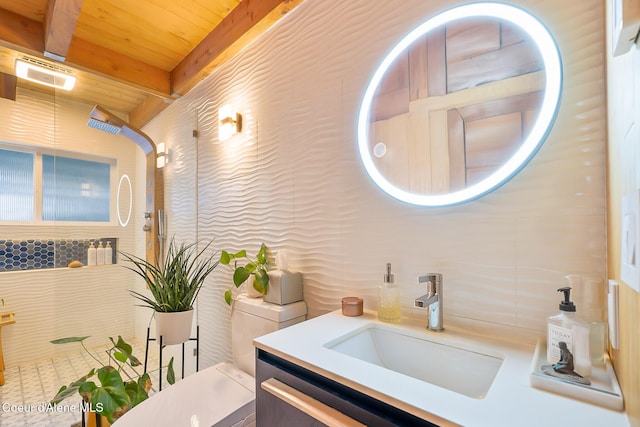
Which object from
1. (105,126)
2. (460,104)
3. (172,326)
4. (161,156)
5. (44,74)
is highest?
(44,74)

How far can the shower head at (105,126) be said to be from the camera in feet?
7.03

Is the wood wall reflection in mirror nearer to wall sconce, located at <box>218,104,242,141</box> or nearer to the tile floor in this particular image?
wall sconce, located at <box>218,104,242,141</box>

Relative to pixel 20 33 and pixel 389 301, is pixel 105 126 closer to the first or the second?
pixel 20 33

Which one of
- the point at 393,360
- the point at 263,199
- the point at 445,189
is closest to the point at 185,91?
the point at 263,199

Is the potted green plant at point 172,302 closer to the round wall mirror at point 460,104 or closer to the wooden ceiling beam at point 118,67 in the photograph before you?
the round wall mirror at point 460,104

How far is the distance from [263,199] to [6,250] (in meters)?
2.37

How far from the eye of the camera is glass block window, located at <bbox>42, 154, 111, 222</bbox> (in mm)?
2070

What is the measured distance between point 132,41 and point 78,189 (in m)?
1.10

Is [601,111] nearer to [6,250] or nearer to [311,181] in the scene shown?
[311,181]

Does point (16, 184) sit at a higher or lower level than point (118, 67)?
lower

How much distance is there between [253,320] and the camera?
1364 mm

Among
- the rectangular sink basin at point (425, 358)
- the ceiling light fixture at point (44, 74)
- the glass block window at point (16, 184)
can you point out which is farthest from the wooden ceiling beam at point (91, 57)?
the rectangular sink basin at point (425, 358)

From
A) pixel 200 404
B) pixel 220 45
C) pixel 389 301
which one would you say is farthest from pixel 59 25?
pixel 389 301

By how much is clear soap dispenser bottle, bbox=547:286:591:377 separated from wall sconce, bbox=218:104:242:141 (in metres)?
1.73
